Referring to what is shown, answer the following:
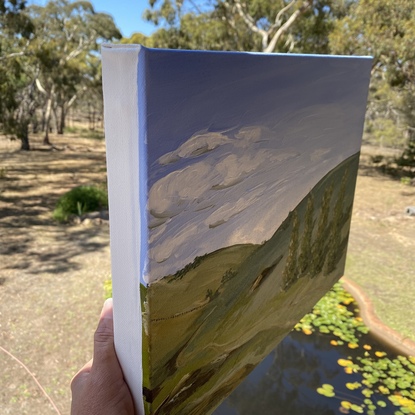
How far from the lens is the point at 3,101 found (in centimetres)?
769

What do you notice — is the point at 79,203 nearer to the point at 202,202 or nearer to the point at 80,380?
the point at 80,380

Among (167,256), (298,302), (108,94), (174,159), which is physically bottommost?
(298,302)

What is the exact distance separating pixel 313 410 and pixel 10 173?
28.5 ft

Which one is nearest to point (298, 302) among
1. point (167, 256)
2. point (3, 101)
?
point (167, 256)

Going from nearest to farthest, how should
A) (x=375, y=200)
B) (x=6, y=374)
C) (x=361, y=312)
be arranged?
(x=6, y=374)
(x=361, y=312)
(x=375, y=200)

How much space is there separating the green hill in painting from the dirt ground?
5.69 feet

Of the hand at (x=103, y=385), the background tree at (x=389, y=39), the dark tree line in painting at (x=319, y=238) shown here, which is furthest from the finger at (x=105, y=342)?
the background tree at (x=389, y=39)

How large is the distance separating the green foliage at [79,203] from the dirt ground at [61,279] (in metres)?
0.23

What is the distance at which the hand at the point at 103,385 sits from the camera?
1.10 metres

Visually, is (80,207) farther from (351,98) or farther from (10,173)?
(351,98)

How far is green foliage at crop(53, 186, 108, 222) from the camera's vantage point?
612 centimetres

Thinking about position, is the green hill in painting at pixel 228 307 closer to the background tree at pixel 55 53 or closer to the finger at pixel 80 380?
the finger at pixel 80 380

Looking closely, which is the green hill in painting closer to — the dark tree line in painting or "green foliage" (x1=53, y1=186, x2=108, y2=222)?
the dark tree line in painting

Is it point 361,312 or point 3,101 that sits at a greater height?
point 3,101
